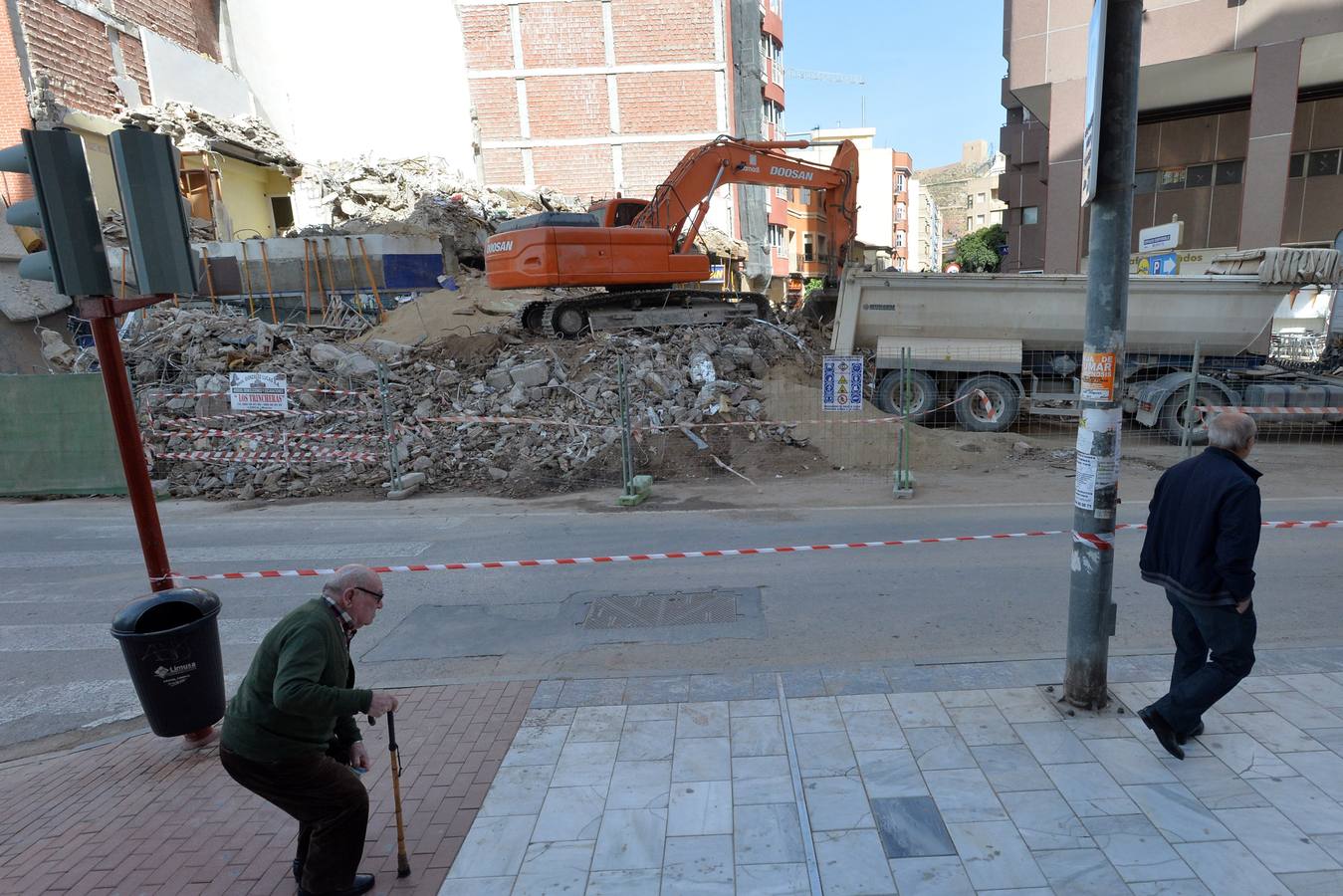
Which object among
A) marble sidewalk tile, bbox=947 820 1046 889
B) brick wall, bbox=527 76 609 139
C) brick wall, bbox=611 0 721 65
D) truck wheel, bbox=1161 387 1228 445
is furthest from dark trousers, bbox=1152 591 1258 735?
brick wall, bbox=611 0 721 65

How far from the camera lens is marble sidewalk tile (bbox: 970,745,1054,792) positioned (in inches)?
147

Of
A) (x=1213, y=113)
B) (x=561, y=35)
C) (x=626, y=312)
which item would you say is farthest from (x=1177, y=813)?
(x=561, y=35)

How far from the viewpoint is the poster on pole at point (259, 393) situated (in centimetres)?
1191

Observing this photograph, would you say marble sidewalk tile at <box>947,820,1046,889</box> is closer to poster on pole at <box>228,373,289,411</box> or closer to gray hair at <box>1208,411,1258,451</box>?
gray hair at <box>1208,411,1258,451</box>

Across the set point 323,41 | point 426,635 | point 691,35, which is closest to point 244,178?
point 323,41

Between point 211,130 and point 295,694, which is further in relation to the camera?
point 211,130

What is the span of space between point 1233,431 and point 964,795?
2179 millimetres

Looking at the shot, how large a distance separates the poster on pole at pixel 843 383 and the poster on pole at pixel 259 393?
27.8ft

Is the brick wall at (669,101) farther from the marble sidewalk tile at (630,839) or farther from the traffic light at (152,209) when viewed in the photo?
the marble sidewalk tile at (630,839)

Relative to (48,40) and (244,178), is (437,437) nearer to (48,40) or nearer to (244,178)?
(48,40)

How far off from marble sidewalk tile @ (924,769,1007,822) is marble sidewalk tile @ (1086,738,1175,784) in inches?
26.1

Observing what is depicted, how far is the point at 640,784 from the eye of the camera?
388 cm

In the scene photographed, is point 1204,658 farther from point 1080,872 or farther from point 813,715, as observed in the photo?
point 813,715

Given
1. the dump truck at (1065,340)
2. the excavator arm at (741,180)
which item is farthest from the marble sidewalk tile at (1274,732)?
the excavator arm at (741,180)
